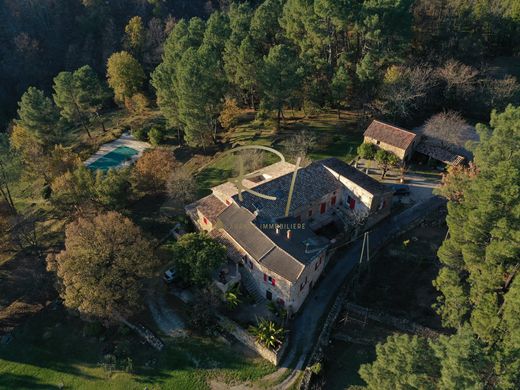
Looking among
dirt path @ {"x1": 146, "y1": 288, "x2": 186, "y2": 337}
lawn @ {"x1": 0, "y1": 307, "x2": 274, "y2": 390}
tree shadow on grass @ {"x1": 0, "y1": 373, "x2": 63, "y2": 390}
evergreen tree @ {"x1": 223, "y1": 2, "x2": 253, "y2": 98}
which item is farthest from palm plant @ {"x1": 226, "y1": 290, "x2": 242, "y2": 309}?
evergreen tree @ {"x1": 223, "y1": 2, "x2": 253, "y2": 98}

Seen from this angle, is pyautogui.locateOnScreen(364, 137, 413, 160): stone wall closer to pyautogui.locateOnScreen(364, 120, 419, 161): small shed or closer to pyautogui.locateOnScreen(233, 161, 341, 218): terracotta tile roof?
pyautogui.locateOnScreen(364, 120, 419, 161): small shed

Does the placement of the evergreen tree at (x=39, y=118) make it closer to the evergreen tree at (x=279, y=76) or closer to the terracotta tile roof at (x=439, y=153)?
the evergreen tree at (x=279, y=76)

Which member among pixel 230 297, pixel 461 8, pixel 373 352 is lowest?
pixel 373 352

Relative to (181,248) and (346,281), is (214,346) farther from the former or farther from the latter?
(346,281)

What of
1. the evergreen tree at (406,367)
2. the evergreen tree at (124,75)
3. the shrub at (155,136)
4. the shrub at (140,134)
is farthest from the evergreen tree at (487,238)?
the evergreen tree at (124,75)

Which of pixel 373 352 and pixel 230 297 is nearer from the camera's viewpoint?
pixel 373 352

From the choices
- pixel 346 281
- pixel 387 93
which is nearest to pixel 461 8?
pixel 387 93
